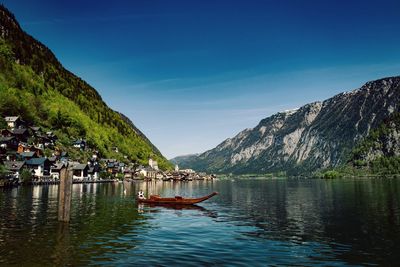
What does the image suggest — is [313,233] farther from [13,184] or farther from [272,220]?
[13,184]

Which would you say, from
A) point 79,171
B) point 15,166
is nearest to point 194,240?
point 15,166

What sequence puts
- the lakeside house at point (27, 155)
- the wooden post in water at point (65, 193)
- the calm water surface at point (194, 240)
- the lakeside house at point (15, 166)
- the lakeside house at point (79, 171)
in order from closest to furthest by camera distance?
the calm water surface at point (194, 240), the wooden post in water at point (65, 193), the lakeside house at point (15, 166), the lakeside house at point (27, 155), the lakeside house at point (79, 171)

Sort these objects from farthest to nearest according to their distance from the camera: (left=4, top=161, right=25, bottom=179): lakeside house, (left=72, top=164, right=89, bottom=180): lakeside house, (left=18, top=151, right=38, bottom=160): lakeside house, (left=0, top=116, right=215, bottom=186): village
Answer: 1. (left=72, top=164, right=89, bottom=180): lakeside house
2. (left=18, top=151, right=38, bottom=160): lakeside house
3. (left=4, top=161, right=25, bottom=179): lakeside house
4. (left=0, top=116, right=215, bottom=186): village

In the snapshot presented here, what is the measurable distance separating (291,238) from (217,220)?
619 inches

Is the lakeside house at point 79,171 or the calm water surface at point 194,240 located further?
the lakeside house at point 79,171

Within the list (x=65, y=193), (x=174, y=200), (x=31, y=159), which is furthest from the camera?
(x=31, y=159)

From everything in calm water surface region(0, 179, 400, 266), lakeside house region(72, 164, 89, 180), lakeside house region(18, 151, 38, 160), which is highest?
lakeside house region(18, 151, 38, 160)

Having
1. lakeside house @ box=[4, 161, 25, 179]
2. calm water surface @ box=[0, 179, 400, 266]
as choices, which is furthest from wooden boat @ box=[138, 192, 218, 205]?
lakeside house @ box=[4, 161, 25, 179]

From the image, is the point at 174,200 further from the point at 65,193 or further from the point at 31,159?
the point at 31,159

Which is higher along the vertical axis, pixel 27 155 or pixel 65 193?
pixel 27 155

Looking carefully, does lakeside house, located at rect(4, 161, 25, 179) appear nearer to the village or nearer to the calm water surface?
the village

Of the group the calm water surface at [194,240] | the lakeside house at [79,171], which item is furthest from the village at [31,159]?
the calm water surface at [194,240]

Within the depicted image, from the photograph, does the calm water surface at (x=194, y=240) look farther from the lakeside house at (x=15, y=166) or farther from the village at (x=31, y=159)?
the lakeside house at (x=15, y=166)

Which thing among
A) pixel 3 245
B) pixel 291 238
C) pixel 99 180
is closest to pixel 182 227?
pixel 291 238
